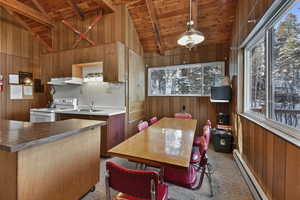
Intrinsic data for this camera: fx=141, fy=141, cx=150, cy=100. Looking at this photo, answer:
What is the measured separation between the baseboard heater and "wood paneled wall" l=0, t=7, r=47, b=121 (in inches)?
249

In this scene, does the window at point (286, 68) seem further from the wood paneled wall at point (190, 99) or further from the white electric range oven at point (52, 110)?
the white electric range oven at point (52, 110)

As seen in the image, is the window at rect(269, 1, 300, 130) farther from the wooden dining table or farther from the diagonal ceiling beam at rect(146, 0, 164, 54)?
the diagonal ceiling beam at rect(146, 0, 164, 54)

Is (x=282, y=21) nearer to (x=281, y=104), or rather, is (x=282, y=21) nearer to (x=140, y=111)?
(x=281, y=104)

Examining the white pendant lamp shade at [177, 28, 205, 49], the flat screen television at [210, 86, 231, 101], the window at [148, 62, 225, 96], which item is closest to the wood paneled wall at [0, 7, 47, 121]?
the window at [148, 62, 225, 96]

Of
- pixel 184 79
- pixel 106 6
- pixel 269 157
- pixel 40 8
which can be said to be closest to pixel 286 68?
pixel 269 157

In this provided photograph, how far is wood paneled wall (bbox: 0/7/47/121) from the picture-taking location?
14.3 feet

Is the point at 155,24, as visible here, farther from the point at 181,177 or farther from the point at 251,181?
the point at 251,181

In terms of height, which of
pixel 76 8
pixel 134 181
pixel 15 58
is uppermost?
pixel 76 8

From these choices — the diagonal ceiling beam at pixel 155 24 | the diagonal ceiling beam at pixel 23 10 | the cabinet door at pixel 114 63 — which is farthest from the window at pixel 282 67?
the diagonal ceiling beam at pixel 23 10

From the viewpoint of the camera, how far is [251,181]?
2049mm

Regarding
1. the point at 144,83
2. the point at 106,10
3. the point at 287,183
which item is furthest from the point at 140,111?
the point at 287,183

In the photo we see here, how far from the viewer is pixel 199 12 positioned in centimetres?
355

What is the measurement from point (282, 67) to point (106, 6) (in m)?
3.65

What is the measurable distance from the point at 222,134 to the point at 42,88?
6.28 metres
